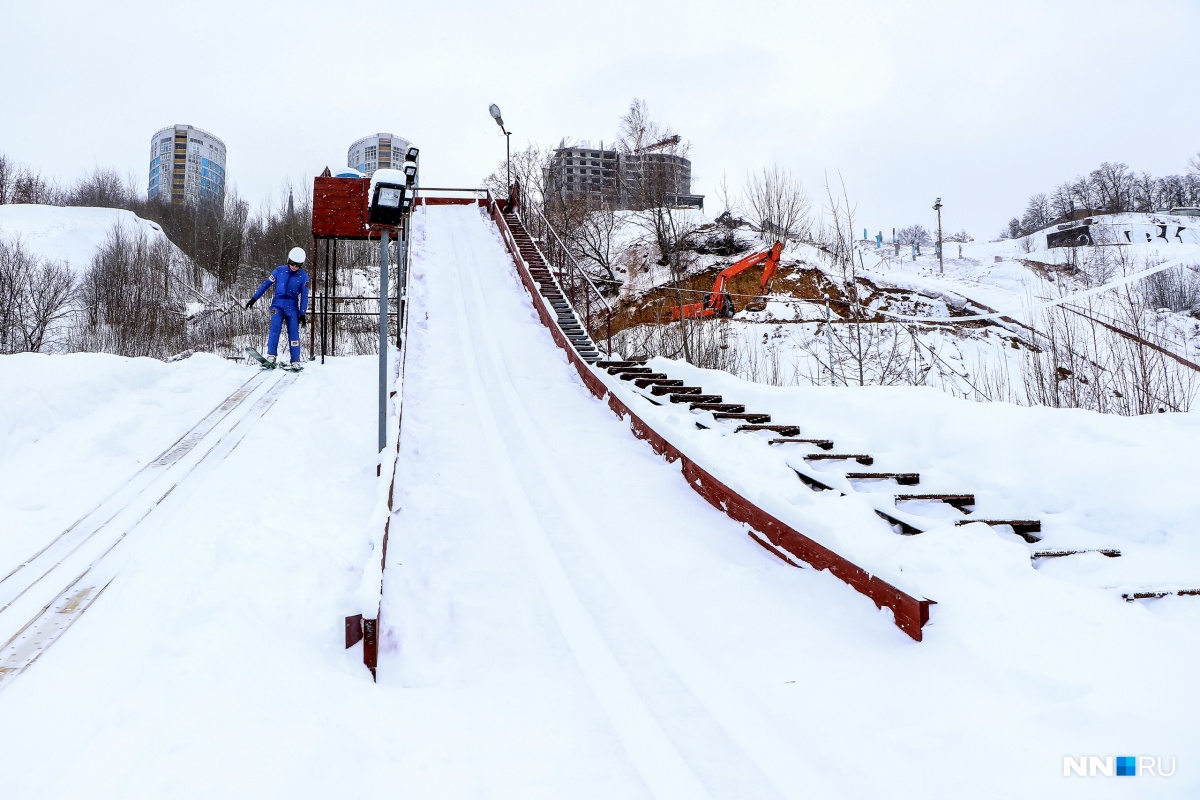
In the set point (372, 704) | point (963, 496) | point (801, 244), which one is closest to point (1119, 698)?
point (963, 496)

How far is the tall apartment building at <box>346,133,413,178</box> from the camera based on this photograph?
240 feet

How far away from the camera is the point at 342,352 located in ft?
72.9

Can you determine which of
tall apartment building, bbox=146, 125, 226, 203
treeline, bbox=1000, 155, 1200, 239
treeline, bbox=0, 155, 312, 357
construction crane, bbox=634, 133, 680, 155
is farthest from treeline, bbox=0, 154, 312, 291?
treeline, bbox=1000, 155, 1200, 239

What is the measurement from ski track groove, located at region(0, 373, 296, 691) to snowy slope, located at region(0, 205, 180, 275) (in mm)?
25760

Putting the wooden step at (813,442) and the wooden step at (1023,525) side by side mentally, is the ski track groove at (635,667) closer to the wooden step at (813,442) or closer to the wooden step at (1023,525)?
the wooden step at (813,442)

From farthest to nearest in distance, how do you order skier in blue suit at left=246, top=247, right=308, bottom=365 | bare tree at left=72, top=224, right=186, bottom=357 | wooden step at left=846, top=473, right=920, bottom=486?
1. bare tree at left=72, top=224, right=186, bottom=357
2. skier in blue suit at left=246, top=247, right=308, bottom=365
3. wooden step at left=846, top=473, right=920, bottom=486

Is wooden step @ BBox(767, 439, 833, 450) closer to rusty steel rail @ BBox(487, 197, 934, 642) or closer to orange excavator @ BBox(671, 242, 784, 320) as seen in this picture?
rusty steel rail @ BBox(487, 197, 934, 642)

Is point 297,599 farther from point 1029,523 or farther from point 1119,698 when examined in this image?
point 1029,523

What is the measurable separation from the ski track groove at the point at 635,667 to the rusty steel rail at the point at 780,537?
102cm

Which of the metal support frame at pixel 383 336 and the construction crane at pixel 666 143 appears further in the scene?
the construction crane at pixel 666 143

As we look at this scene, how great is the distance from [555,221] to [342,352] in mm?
13755

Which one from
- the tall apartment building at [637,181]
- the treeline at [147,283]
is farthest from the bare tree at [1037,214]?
the treeline at [147,283]

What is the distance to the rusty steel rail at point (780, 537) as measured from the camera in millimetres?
3395

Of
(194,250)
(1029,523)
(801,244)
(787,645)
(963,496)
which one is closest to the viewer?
(787,645)
